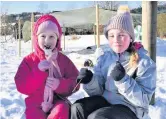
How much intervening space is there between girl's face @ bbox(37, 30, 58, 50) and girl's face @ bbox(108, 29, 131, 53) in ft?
1.59

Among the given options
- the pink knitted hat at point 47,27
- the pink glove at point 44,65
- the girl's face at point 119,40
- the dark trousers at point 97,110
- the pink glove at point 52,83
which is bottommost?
the dark trousers at point 97,110

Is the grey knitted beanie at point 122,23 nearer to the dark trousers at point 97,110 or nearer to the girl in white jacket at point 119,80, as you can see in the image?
the girl in white jacket at point 119,80

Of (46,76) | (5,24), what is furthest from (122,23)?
(5,24)

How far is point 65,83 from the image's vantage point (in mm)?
2674

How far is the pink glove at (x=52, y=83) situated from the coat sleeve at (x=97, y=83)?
21cm

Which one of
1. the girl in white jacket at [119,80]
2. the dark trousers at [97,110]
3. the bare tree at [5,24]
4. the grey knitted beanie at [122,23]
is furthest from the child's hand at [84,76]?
the bare tree at [5,24]

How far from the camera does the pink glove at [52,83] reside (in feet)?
8.71

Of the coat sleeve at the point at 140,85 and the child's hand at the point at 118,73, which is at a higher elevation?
the child's hand at the point at 118,73

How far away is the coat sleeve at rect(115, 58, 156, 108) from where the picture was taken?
Answer: 2342 mm

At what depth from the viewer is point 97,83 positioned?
8.52ft

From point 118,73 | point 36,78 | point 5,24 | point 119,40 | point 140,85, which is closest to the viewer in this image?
point 118,73

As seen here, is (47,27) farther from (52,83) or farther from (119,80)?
(119,80)

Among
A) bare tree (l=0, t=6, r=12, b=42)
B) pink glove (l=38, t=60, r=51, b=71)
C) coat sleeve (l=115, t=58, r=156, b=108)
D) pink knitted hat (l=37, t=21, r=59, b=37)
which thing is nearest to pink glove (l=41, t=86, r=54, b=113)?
pink glove (l=38, t=60, r=51, b=71)

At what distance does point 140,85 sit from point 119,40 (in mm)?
367
